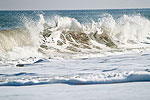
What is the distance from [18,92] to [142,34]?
1355 cm

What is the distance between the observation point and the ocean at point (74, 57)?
4.21 metres

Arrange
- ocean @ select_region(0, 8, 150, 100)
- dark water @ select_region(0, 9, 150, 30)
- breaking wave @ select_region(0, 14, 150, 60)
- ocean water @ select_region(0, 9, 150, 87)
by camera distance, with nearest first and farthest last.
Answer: ocean @ select_region(0, 8, 150, 100) → ocean water @ select_region(0, 9, 150, 87) → breaking wave @ select_region(0, 14, 150, 60) → dark water @ select_region(0, 9, 150, 30)

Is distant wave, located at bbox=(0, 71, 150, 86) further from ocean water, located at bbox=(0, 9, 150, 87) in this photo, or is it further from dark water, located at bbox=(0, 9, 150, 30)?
dark water, located at bbox=(0, 9, 150, 30)

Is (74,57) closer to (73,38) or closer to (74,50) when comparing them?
(74,50)

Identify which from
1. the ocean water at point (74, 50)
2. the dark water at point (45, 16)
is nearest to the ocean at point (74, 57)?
the ocean water at point (74, 50)

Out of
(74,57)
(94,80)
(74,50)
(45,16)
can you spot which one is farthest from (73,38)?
(45,16)

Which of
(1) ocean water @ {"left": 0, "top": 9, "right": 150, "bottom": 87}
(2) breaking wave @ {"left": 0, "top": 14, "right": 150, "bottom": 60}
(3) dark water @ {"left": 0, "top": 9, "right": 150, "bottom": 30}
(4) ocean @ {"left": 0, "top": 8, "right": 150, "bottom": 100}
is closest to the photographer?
(4) ocean @ {"left": 0, "top": 8, "right": 150, "bottom": 100}

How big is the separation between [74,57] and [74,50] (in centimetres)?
237

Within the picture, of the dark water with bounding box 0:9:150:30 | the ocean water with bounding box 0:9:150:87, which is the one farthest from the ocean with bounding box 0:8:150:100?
the dark water with bounding box 0:9:150:30

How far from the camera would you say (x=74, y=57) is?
32.0ft

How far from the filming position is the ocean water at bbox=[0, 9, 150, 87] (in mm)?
5209

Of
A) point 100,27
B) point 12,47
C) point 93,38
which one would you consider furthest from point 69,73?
point 100,27

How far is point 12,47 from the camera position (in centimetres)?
1221

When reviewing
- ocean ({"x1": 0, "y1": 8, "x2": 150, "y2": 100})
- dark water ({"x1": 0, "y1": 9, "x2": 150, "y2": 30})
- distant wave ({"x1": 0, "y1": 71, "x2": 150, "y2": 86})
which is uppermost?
dark water ({"x1": 0, "y1": 9, "x2": 150, "y2": 30})
